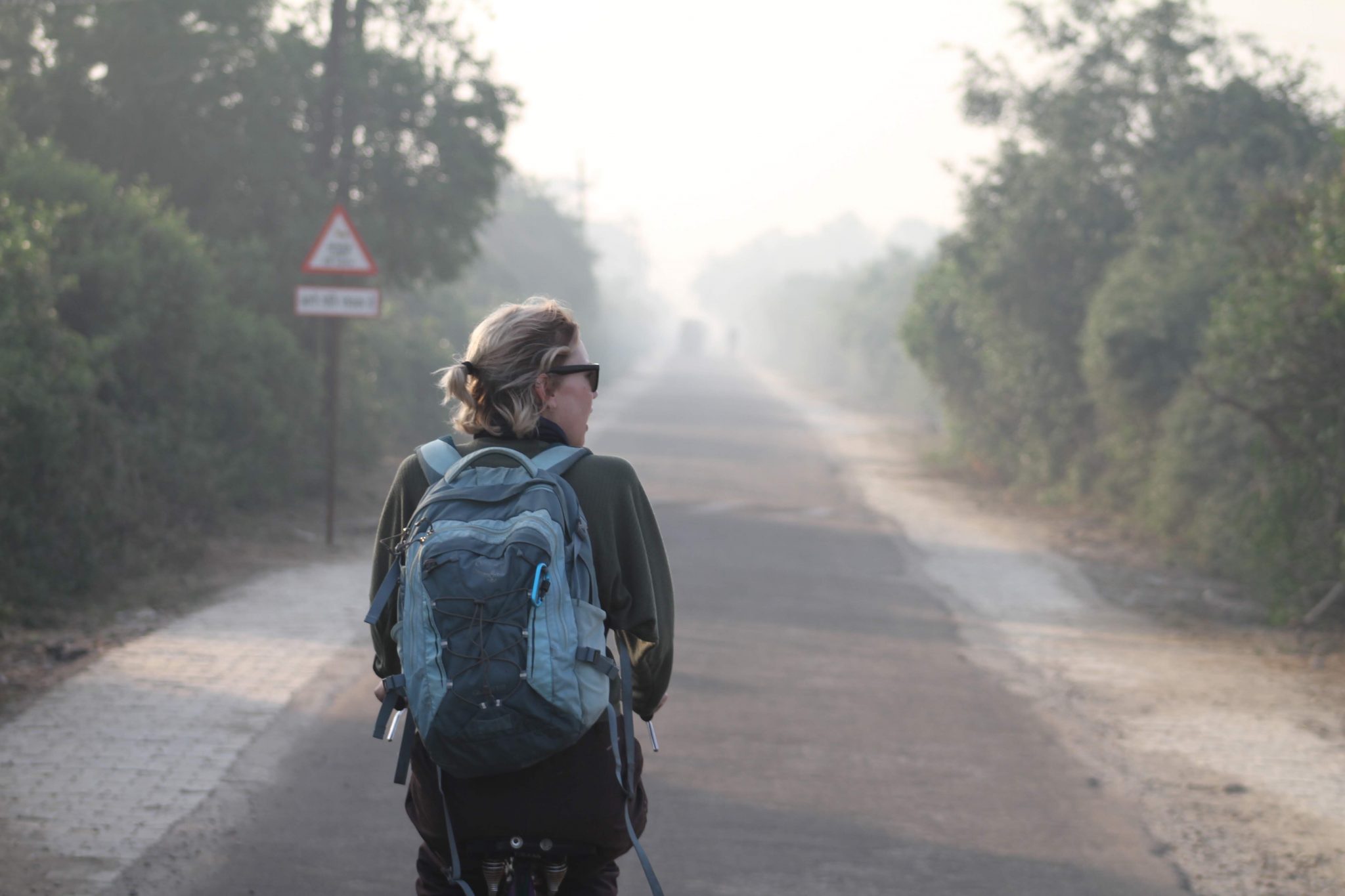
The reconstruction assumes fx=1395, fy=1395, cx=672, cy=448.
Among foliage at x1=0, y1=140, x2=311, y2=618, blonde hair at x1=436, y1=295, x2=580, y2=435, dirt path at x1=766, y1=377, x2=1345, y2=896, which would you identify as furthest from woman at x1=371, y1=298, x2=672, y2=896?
foliage at x1=0, y1=140, x2=311, y2=618

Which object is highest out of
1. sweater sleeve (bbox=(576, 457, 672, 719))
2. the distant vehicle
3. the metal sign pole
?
sweater sleeve (bbox=(576, 457, 672, 719))

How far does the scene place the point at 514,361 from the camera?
280cm

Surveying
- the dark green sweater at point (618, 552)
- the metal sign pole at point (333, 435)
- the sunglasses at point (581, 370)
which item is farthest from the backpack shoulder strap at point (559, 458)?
the metal sign pole at point (333, 435)

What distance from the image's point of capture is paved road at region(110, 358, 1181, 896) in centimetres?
493

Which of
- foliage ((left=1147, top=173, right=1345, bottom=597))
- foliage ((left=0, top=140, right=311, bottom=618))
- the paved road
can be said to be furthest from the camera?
foliage ((left=1147, top=173, right=1345, bottom=597))

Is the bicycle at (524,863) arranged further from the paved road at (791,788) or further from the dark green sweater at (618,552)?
the paved road at (791,788)

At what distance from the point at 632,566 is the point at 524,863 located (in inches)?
24.7

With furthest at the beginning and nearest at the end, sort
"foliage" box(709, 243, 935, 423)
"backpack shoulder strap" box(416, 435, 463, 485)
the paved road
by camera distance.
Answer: "foliage" box(709, 243, 935, 423) → the paved road → "backpack shoulder strap" box(416, 435, 463, 485)

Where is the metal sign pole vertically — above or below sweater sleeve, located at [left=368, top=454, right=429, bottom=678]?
below

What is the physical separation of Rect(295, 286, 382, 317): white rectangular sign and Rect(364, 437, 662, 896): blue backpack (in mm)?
9707

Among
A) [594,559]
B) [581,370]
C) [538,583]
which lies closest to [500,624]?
[538,583]

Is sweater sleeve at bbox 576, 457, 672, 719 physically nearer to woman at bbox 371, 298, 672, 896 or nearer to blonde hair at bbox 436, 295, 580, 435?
woman at bbox 371, 298, 672, 896

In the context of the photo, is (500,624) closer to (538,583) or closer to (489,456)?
(538,583)

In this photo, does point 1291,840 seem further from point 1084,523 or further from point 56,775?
point 1084,523
